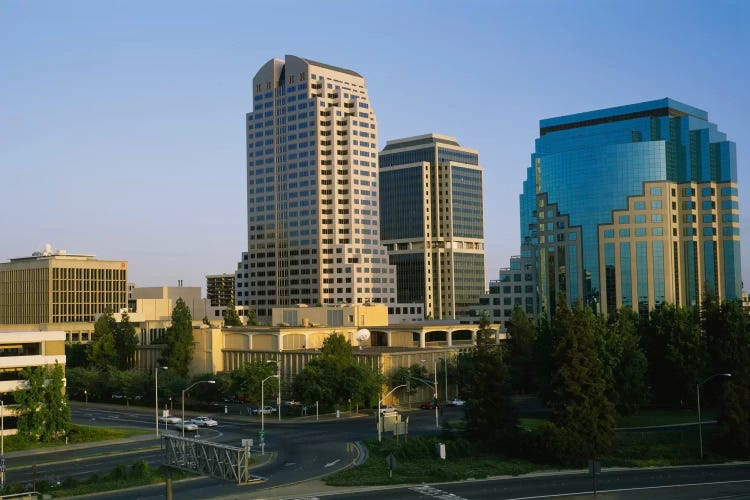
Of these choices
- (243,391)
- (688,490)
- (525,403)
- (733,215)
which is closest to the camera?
(688,490)

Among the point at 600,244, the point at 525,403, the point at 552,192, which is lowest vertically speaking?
the point at 525,403

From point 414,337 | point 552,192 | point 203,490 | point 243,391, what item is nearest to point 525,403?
point 414,337

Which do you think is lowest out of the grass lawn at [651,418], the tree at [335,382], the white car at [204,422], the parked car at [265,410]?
the parked car at [265,410]

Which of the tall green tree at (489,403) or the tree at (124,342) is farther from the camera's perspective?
the tree at (124,342)

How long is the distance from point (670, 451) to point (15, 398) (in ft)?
222

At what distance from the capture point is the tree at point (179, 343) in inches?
4879

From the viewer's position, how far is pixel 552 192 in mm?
192625

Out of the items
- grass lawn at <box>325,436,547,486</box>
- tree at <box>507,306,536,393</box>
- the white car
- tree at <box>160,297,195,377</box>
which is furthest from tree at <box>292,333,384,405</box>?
grass lawn at <box>325,436,547,486</box>

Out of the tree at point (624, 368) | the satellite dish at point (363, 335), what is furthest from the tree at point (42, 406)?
the tree at point (624, 368)

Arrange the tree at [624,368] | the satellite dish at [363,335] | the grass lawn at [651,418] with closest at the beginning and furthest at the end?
the tree at [624,368] < the grass lawn at [651,418] < the satellite dish at [363,335]

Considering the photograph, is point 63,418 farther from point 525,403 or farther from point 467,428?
point 525,403

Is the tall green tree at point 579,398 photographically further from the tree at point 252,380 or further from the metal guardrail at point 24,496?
the tree at point 252,380

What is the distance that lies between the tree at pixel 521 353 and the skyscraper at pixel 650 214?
54.4 meters

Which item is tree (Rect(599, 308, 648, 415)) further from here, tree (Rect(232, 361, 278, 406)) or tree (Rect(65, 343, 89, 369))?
tree (Rect(65, 343, 89, 369))
